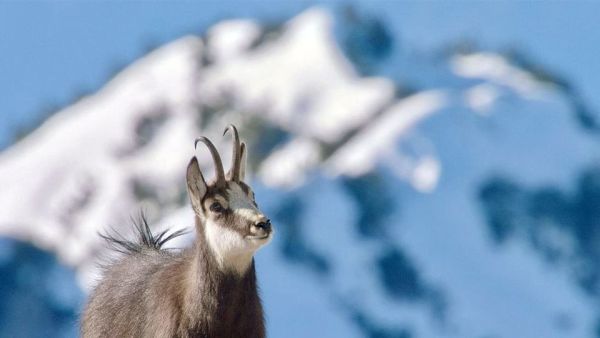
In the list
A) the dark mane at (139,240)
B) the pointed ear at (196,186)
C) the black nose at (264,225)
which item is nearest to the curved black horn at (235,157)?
the pointed ear at (196,186)

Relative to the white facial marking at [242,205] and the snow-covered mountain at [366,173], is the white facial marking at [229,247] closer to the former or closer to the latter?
the white facial marking at [242,205]

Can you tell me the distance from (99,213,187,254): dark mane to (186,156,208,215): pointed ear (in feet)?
6.44

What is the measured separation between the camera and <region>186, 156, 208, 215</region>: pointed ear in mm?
8186

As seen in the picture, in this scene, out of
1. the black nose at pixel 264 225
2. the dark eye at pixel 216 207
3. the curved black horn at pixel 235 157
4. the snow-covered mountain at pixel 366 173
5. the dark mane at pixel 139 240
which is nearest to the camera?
the black nose at pixel 264 225

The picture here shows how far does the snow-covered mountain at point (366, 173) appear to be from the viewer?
32.7 meters

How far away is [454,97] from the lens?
129 feet

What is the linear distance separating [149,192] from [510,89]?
1196 cm

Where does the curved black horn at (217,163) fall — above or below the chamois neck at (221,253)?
above

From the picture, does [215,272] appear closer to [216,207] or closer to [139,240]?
[216,207]

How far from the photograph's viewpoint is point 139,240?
409 inches

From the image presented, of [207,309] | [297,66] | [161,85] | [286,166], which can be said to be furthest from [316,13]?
[207,309]

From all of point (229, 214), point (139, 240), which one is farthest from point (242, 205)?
point (139, 240)

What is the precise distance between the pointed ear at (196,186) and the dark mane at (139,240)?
1.96 metres

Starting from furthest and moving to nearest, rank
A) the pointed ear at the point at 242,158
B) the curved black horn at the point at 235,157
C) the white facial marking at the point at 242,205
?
the pointed ear at the point at 242,158 < the curved black horn at the point at 235,157 < the white facial marking at the point at 242,205
